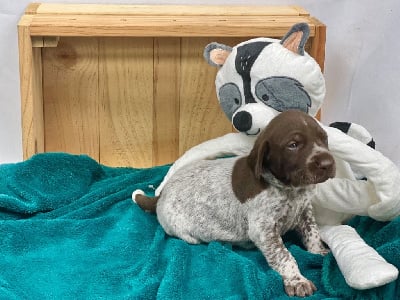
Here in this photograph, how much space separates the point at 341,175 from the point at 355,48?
683mm

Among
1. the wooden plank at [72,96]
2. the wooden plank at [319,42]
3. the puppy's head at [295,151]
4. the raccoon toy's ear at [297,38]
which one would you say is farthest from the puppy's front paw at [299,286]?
the wooden plank at [72,96]

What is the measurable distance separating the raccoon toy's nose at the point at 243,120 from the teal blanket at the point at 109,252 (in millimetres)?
299

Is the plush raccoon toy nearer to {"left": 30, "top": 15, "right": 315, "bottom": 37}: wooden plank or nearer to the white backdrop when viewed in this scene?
{"left": 30, "top": 15, "right": 315, "bottom": 37}: wooden plank

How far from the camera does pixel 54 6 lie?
7.66 feet

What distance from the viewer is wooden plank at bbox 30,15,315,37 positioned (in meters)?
2.12

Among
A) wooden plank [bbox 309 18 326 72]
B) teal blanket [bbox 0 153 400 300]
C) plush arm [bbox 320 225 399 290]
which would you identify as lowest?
teal blanket [bbox 0 153 400 300]

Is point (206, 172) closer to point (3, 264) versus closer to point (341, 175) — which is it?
point (341, 175)

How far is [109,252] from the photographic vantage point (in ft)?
6.01

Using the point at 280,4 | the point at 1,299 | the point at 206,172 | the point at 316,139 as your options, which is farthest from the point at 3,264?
the point at 280,4

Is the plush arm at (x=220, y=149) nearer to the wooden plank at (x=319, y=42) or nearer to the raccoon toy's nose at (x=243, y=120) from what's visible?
the raccoon toy's nose at (x=243, y=120)

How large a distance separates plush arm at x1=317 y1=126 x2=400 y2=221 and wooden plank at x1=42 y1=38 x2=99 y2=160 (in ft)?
3.02

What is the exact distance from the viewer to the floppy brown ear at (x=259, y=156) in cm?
165

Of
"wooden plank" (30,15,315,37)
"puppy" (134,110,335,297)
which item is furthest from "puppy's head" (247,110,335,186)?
"wooden plank" (30,15,315,37)

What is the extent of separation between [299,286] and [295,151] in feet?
0.96
